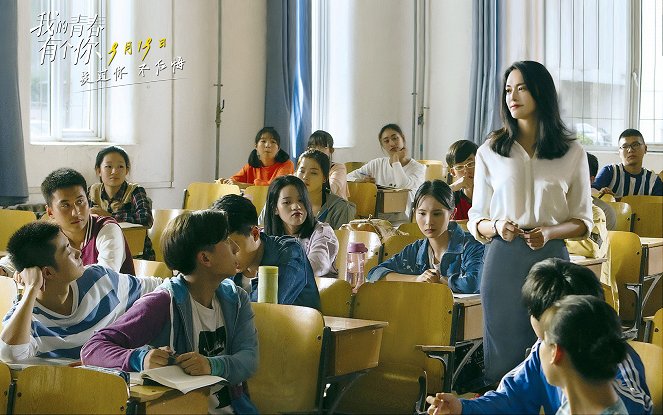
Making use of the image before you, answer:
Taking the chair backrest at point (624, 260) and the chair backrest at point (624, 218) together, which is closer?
the chair backrest at point (624, 260)

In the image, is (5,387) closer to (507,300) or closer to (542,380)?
(542,380)

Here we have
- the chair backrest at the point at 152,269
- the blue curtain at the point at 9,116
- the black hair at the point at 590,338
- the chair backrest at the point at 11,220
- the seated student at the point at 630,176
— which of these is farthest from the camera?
the seated student at the point at 630,176

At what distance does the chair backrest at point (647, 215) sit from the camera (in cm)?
637

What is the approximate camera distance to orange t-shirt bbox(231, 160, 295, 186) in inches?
290

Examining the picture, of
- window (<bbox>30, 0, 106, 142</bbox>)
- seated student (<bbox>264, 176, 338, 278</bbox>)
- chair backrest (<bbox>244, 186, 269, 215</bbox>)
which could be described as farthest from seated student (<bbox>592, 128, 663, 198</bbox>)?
window (<bbox>30, 0, 106, 142</bbox>)

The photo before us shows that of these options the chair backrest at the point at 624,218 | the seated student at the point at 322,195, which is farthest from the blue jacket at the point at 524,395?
the chair backrest at the point at 624,218

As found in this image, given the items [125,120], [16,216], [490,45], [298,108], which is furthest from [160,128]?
[490,45]

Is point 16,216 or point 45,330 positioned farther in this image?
point 16,216

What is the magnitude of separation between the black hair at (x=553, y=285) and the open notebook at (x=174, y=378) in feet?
2.49

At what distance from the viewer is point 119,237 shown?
3855 mm

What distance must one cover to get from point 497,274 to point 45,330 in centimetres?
141

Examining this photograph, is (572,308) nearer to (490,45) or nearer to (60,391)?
(60,391)

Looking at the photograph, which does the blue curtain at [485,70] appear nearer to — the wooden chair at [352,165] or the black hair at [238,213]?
the wooden chair at [352,165]

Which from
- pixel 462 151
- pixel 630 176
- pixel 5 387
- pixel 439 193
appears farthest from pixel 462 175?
pixel 5 387
